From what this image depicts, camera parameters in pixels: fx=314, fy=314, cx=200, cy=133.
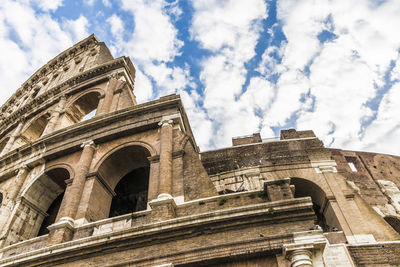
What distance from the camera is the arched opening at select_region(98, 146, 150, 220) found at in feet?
37.1

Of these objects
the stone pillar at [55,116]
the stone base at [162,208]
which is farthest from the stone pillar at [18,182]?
the stone base at [162,208]

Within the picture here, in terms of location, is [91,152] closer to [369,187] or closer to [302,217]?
[302,217]

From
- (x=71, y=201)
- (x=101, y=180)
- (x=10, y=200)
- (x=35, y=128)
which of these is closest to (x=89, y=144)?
(x=101, y=180)

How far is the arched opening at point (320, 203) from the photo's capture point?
11305mm

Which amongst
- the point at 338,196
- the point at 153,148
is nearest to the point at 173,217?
the point at 153,148

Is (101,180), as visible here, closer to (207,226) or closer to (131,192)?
(131,192)

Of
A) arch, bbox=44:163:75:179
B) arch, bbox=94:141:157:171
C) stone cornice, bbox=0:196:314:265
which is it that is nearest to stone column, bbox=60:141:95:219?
arch, bbox=94:141:157:171

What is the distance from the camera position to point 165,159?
32.2ft

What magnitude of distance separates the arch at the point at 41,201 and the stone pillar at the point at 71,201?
40.9 inches

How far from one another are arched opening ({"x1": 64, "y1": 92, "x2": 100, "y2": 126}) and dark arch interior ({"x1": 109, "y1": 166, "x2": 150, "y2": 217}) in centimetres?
543

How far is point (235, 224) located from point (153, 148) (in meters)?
4.27

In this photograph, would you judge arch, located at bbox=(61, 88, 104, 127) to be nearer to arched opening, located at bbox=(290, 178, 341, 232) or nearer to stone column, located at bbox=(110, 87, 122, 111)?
stone column, located at bbox=(110, 87, 122, 111)

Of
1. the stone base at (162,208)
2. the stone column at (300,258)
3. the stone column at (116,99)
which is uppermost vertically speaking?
the stone column at (116,99)

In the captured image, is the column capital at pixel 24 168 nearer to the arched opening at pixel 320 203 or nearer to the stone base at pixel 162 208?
the stone base at pixel 162 208
